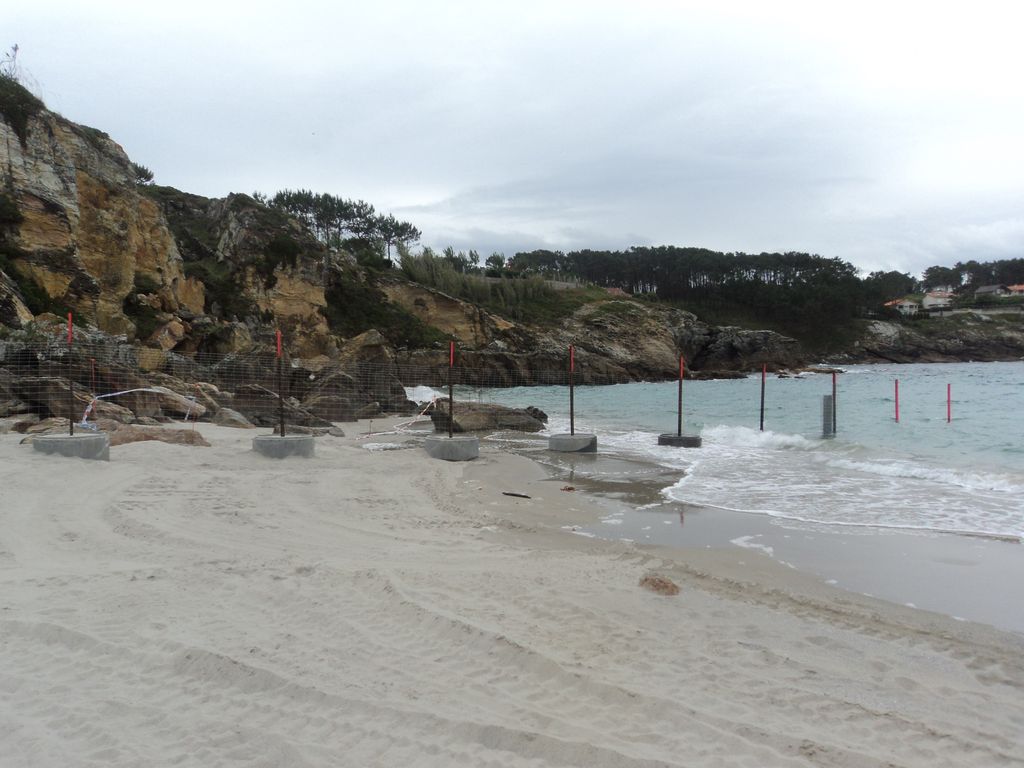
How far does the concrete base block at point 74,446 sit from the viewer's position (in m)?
9.70

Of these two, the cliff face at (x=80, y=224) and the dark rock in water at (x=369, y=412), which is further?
the cliff face at (x=80, y=224)

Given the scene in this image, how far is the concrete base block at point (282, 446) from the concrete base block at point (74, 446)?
2.46m

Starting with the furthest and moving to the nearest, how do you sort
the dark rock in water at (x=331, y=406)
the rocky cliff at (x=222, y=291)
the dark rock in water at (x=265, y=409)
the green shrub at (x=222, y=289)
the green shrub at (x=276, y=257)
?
the green shrub at (x=276, y=257)
the green shrub at (x=222, y=289)
the rocky cliff at (x=222, y=291)
the dark rock in water at (x=331, y=406)
the dark rock in water at (x=265, y=409)

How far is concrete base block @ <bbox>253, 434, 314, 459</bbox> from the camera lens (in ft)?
38.2

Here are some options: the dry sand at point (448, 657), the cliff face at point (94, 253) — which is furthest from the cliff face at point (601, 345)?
the dry sand at point (448, 657)

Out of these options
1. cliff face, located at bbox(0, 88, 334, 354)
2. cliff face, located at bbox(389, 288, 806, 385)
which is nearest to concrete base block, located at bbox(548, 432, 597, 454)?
cliff face, located at bbox(0, 88, 334, 354)

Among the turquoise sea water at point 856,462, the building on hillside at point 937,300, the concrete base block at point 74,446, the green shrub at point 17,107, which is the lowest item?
the turquoise sea water at point 856,462

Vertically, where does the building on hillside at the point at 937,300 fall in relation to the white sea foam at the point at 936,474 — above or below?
above

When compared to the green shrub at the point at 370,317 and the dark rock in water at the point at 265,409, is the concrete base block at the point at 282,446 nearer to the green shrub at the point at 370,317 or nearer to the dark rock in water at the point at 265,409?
the dark rock in water at the point at 265,409

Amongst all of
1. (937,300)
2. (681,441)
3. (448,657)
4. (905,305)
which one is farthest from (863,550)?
(937,300)

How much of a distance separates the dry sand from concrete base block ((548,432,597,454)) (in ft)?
26.7

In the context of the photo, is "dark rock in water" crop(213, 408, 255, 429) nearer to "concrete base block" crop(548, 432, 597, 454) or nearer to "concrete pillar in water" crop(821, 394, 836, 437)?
"concrete base block" crop(548, 432, 597, 454)

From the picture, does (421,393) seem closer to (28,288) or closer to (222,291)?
(222,291)

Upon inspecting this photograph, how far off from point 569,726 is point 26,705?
8.19 ft
